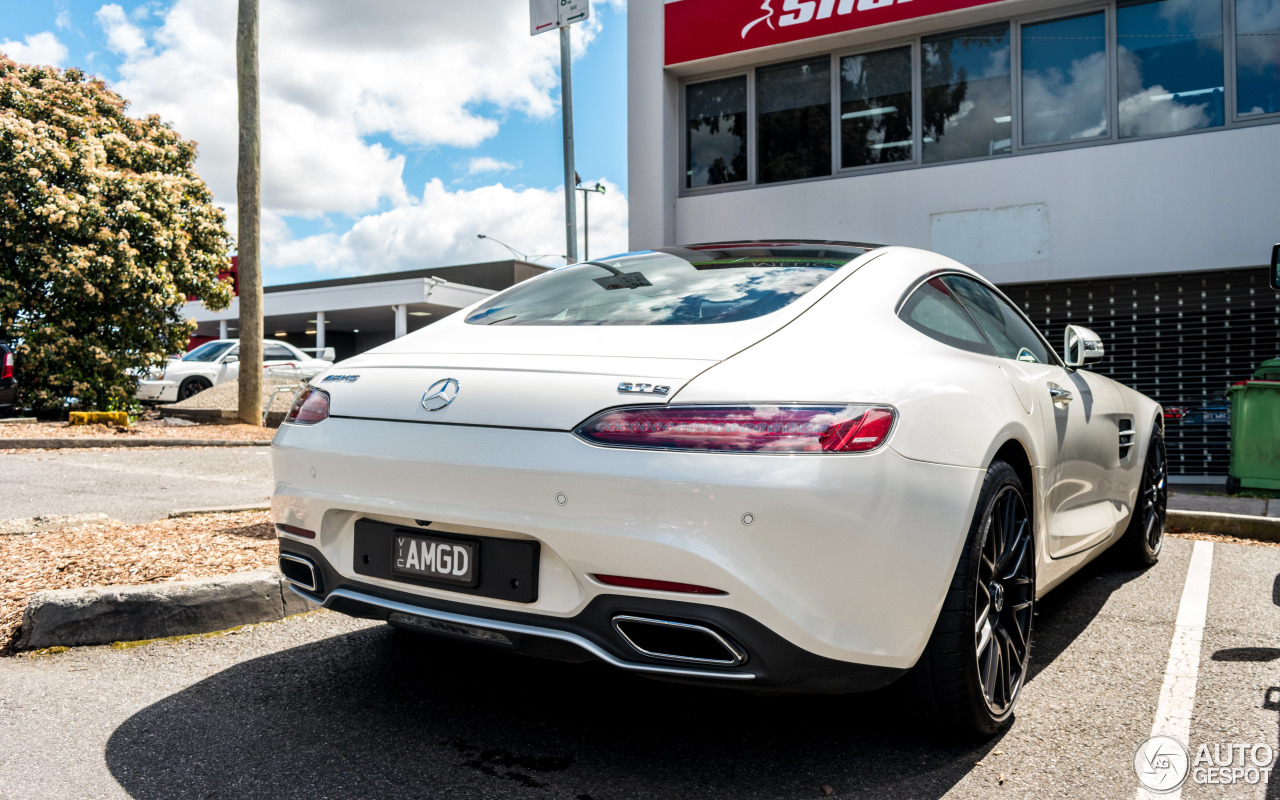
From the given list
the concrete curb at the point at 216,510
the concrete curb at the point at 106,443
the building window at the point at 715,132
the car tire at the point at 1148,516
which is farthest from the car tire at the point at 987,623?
the concrete curb at the point at 106,443

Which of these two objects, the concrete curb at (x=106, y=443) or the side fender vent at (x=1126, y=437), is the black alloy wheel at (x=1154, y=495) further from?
the concrete curb at (x=106, y=443)

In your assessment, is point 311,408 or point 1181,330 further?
point 1181,330

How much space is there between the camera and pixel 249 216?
A: 1392cm

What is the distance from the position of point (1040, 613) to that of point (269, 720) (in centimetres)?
316

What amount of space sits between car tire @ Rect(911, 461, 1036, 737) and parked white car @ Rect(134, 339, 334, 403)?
1722 cm

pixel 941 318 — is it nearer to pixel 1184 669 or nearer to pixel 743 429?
pixel 743 429

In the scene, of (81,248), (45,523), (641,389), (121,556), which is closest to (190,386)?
(81,248)

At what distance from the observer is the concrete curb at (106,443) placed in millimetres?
10391

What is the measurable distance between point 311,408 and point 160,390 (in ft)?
58.9

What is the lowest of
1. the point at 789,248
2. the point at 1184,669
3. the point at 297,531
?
the point at 1184,669

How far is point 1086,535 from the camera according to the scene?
362 centimetres

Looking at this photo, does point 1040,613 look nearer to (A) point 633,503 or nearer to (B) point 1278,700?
(B) point 1278,700

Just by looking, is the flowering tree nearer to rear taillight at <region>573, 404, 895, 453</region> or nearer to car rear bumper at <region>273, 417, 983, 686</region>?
car rear bumper at <region>273, 417, 983, 686</region>

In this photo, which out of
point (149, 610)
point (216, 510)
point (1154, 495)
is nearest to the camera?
point (149, 610)
